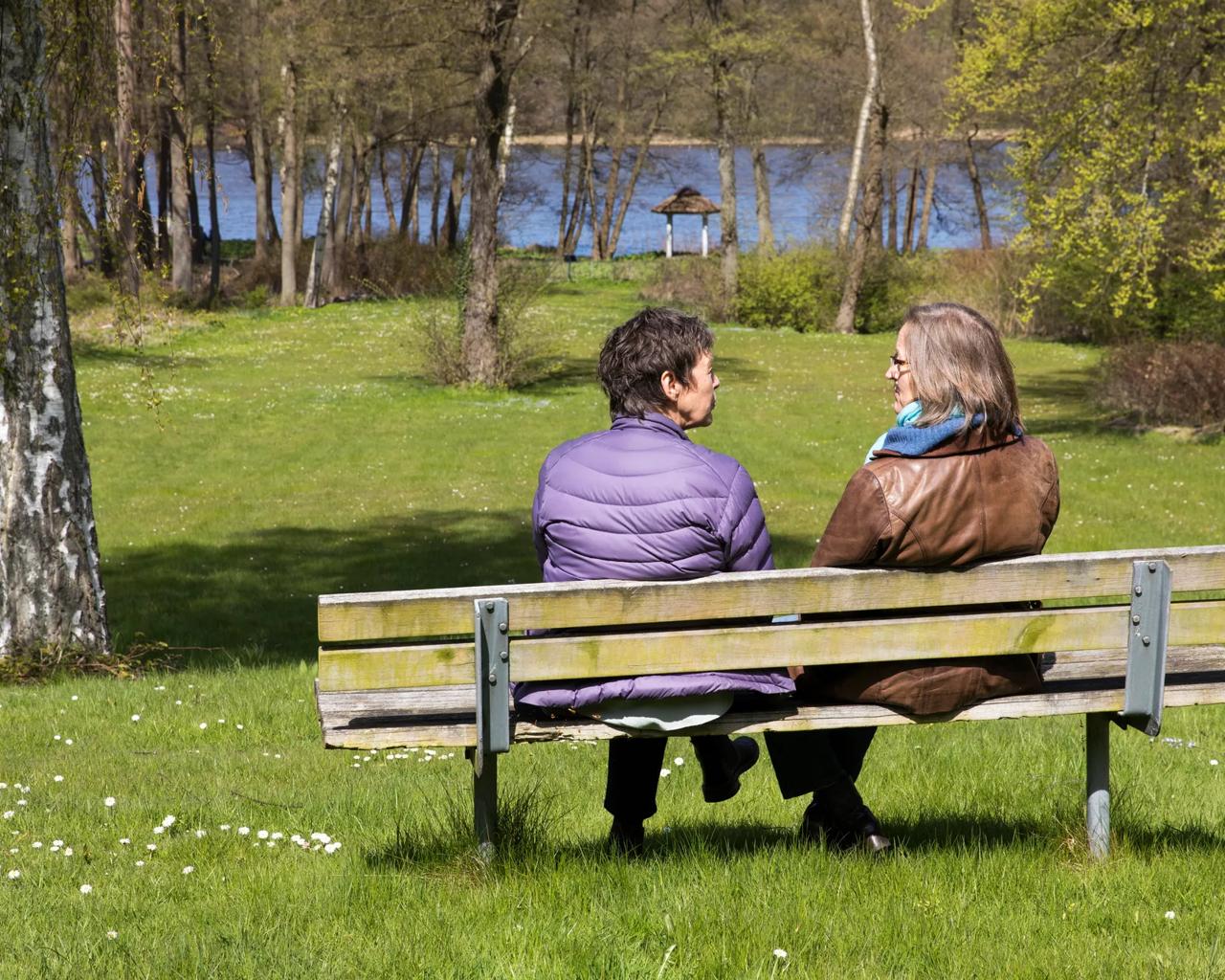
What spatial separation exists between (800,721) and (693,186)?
86848 millimetres

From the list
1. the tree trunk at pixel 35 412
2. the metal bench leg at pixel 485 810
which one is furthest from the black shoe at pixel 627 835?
the tree trunk at pixel 35 412

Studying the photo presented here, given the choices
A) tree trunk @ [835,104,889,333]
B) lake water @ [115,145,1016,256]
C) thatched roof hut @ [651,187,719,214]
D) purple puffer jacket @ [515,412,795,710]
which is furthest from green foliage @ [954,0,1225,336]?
thatched roof hut @ [651,187,719,214]

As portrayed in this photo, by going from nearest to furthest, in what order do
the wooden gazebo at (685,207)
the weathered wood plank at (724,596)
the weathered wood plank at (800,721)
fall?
the weathered wood plank at (724,596)
the weathered wood plank at (800,721)
the wooden gazebo at (685,207)

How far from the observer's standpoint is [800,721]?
3.54 m

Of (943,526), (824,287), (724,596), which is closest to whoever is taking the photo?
(724,596)

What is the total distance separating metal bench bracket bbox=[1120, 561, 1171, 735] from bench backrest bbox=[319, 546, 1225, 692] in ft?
0.13

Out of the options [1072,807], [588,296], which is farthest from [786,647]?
[588,296]

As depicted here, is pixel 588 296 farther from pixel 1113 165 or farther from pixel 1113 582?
pixel 1113 582

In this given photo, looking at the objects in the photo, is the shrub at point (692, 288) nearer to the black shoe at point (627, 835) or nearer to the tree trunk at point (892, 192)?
the tree trunk at point (892, 192)

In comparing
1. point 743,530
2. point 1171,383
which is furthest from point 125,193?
point 1171,383

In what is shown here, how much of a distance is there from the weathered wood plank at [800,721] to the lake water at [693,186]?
3243 cm

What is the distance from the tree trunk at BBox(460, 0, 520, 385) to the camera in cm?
2211

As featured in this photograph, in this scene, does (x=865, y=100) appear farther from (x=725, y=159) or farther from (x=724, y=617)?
(x=724, y=617)

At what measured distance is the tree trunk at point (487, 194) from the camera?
22.1 m
